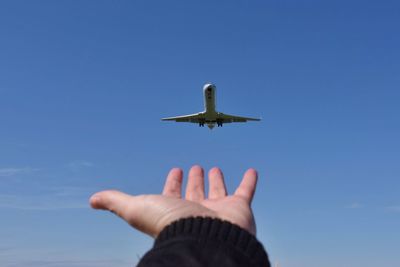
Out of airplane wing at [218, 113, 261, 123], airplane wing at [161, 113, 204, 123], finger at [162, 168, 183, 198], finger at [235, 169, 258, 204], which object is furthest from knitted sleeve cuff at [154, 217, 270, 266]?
airplane wing at [161, 113, 204, 123]

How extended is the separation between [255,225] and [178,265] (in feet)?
7.71

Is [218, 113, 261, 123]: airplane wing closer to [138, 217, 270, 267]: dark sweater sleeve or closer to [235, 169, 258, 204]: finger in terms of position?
[235, 169, 258, 204]: finger

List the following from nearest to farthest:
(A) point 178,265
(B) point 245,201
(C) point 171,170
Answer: (A) point 178,265
(B) point 245,201
(C) point 171,170

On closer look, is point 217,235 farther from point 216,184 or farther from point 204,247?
point 216,184

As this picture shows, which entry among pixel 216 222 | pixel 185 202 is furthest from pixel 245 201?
pixel 216 222

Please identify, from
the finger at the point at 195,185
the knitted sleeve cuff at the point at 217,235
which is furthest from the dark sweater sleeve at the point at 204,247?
the finger at the point at 195,185

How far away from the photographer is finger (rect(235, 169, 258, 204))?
27.0 feet

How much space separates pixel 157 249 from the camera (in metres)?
5.79

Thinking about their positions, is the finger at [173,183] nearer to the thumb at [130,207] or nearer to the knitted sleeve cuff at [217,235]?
the thumb at [130,207]

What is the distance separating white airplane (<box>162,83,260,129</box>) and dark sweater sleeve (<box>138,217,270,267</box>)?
123482 millimetres

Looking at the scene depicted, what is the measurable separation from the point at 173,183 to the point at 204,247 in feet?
9.31

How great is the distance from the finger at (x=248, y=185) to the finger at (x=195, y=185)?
→ 660 mm

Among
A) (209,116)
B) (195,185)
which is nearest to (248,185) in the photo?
(195,185)

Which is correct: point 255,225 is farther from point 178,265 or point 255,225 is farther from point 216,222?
point 178,265
